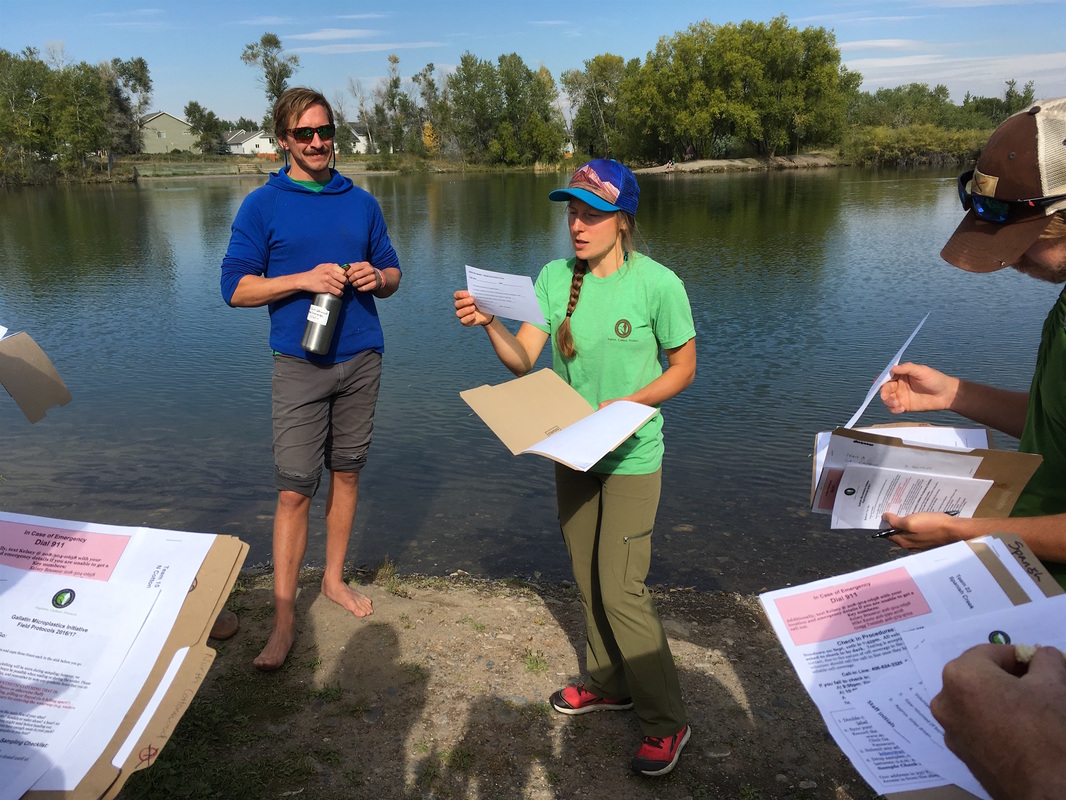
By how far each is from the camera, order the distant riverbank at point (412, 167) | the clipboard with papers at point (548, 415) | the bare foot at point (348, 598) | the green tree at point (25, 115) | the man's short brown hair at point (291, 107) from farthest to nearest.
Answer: the distant riverbank at point (412, 167) → the green tree at point (25, 115) → the bare foot at point (348, 598) → the man's short brown hair at point (291, 107) → the clipboard with papers at point (548, 415)

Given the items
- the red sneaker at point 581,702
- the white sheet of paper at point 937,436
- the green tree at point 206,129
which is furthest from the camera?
the green tree at point 206,129

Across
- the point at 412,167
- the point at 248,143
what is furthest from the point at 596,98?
the point at 248,143

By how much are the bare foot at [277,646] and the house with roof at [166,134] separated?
91.4m

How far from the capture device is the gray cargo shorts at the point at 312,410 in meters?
3.49

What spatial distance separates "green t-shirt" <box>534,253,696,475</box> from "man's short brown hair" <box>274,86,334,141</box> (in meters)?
1.59

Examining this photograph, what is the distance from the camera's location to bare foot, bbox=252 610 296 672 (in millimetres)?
3418

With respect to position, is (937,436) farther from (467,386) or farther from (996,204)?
(467,386)

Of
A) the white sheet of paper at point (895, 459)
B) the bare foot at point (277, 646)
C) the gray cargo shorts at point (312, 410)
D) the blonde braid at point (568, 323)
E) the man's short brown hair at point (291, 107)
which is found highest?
the man's short brown hair at point (291, 107)

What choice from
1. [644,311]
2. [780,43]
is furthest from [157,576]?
[780,43]

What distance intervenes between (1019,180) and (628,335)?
54.7 inches

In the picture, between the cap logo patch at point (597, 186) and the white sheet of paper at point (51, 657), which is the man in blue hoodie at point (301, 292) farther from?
the white sheet of paper at point (51, 657)

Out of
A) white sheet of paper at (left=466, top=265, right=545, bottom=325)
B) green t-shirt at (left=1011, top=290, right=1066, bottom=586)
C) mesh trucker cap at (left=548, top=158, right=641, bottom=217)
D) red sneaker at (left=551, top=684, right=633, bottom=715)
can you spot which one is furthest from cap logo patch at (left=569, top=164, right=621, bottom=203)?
red sneaker at (left=551, top=684, right=633, bottom=715)

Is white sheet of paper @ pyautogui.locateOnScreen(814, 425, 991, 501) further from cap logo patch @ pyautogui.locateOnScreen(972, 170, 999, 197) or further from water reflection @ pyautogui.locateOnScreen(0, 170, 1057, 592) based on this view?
water reflection @ pyautogui.locateOnScreen(0, 170, 1057, 592)

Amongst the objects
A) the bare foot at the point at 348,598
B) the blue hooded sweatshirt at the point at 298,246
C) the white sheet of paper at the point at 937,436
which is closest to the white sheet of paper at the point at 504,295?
the blue hooded sweatshirt at the point at 298,246
